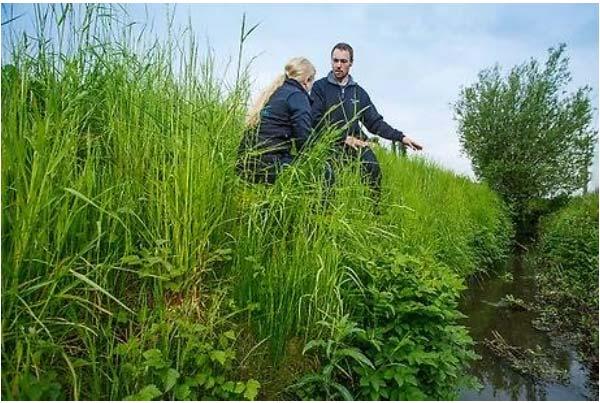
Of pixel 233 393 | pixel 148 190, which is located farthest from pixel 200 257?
pixel 233 393

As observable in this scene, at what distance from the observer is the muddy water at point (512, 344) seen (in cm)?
382

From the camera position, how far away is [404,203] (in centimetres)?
564

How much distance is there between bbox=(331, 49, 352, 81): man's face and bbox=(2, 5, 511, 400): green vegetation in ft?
6.33

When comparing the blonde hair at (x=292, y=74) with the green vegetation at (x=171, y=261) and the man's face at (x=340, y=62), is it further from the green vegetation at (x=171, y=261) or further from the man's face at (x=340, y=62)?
the man's face at (x=340, y=62)

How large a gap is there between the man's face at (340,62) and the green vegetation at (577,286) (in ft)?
9.46

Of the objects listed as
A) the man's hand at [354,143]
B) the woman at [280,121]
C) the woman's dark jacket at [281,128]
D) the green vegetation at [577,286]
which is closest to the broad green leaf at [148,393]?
the woman at [280,121]

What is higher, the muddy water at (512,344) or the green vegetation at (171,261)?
the green vegetation at (171,261)

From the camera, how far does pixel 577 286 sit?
5.00m

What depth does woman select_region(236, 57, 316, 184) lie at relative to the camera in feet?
12.5

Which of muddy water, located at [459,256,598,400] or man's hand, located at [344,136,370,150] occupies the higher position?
man's hand, located at [344,136,370,150]

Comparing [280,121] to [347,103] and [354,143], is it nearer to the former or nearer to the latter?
[354,143]

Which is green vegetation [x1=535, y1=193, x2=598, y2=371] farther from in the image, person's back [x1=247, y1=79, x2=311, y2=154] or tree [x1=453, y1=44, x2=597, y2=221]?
tree [x1=453, y1=44, x2=597, y2=221]

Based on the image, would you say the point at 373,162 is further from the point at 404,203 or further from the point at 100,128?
the point at 100,128

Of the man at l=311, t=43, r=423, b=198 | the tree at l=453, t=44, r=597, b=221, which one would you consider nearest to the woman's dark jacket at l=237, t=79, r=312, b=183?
the man at l=311, t=43, r=423, b=198
